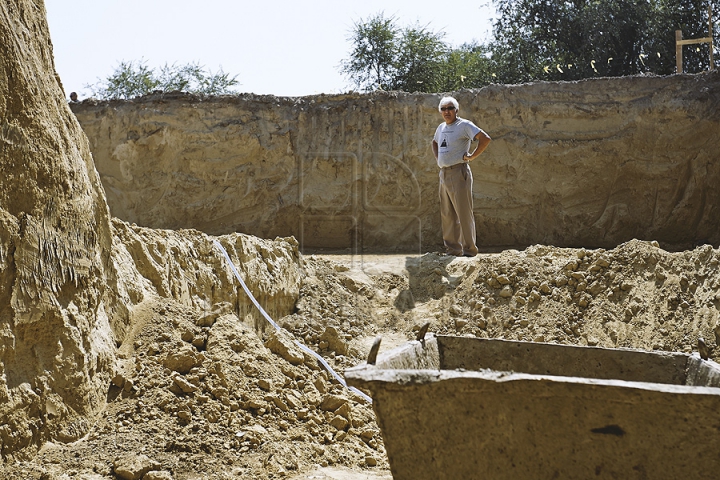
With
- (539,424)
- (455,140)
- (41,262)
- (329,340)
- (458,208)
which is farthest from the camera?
(458,208)

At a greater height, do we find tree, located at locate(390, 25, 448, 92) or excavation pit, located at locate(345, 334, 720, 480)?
tree, located at locate(390, 25, 448, 92)

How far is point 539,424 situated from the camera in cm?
254

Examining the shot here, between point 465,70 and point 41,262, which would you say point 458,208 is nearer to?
point 41,262

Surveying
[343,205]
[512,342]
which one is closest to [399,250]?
[343,205]

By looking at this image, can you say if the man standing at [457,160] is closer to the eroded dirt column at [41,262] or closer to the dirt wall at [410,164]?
the dirt wall at [410,164]

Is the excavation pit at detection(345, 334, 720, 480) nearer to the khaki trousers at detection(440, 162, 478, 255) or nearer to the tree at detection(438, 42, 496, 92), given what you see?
the khaki trousers at detection(440, 162, 478, 255)

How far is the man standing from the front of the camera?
7.36m

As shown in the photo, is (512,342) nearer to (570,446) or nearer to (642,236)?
(570,446)

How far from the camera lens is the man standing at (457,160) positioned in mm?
7363

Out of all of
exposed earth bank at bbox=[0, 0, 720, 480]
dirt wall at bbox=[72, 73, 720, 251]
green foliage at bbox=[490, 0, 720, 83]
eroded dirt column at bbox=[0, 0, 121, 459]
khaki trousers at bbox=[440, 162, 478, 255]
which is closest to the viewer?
eroded dirt column at bbox=[0, 0, 121, 459]

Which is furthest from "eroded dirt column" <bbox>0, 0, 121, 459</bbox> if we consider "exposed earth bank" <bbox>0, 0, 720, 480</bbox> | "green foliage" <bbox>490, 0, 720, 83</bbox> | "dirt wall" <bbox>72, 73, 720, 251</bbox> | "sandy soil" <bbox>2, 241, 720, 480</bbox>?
"green foliage" <bbox>490, 0, 720, 83</bbox>

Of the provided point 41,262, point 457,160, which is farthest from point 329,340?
point 41,262

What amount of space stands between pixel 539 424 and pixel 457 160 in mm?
5162

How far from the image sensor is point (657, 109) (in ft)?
35.3
